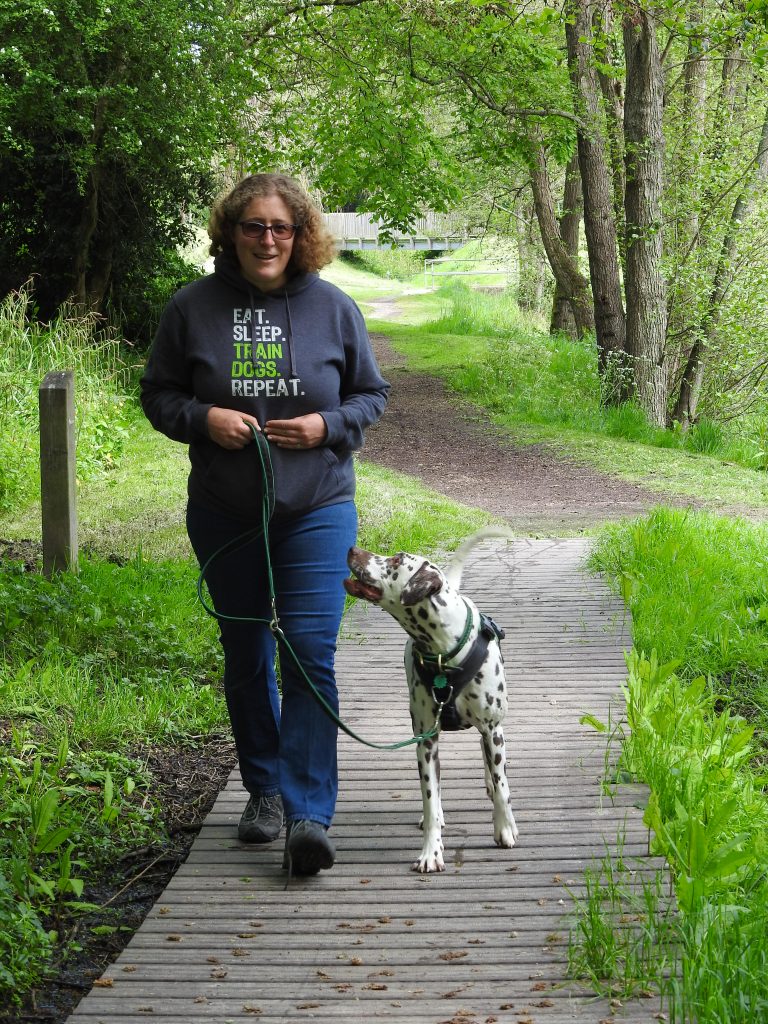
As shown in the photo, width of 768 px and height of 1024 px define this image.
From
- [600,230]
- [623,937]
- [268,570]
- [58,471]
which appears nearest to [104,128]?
[600,230]

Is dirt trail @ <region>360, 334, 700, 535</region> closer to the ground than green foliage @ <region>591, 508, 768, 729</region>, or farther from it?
closer to the ground

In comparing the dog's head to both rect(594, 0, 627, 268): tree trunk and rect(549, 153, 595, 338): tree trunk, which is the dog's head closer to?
rect(594, 0, 627, 268): tree trunk

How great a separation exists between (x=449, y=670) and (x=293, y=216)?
5.21 ft

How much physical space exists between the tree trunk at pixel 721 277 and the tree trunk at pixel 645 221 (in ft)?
3.88

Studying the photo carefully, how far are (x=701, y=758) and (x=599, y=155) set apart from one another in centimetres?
1418

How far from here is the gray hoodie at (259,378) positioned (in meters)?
3.89

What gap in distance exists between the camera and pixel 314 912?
12.5 feet

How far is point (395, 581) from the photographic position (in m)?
3.82

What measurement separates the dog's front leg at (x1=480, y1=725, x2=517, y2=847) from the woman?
53 cm

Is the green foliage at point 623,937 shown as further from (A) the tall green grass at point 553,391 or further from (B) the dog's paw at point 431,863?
(A) the tall green grass at point 553,391

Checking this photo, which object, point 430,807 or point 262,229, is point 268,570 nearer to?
point 430,807

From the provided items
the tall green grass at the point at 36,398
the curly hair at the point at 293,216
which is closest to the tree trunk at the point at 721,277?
the tall green grass at the point at 36,398

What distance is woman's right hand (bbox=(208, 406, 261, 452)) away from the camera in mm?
3787

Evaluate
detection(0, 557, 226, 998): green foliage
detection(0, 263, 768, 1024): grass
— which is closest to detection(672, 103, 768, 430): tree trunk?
detection(0, 263, 768, 1024): grass
